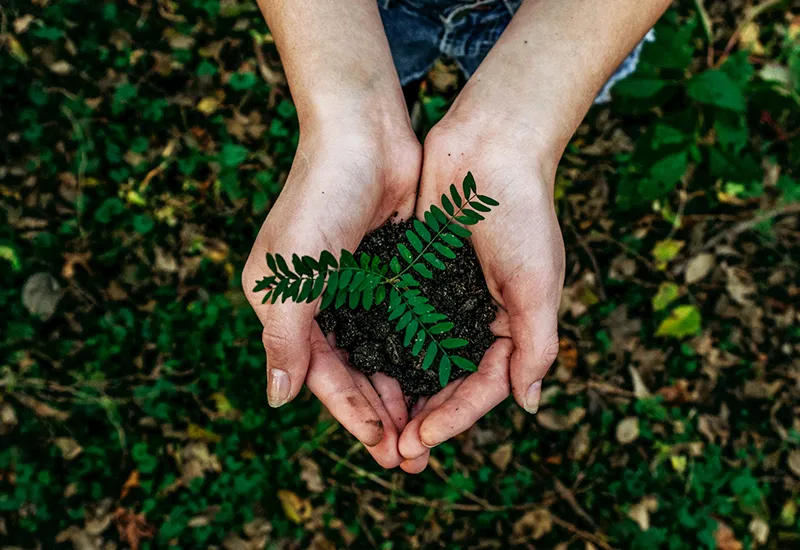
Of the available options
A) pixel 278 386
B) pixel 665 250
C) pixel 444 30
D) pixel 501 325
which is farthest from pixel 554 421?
pixel 444 30

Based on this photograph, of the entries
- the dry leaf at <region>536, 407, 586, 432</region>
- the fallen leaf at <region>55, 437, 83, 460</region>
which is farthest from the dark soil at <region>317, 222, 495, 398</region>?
the fallen leaf at <region>55, 437, 83, 460</region>

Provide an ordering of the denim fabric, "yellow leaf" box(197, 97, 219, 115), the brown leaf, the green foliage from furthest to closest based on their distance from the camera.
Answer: "yellow leaf" box(197, 97, 219, 115), the brown leaf, the denim fabric, the green foliage

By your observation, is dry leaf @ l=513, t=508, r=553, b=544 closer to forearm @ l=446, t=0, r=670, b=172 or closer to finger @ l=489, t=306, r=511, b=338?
finger @ l=489, t=306, r=511, b=338

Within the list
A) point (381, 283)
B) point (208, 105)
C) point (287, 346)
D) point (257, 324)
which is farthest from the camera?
point (208, 105)

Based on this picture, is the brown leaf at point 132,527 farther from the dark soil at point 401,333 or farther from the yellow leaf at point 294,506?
the dark soil at point 401,333

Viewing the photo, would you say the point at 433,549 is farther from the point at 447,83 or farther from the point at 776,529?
the point at 447,83

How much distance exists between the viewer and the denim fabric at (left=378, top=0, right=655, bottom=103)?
2957 millimetres

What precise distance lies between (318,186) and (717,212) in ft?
8.95

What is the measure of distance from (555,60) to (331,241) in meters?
1.15

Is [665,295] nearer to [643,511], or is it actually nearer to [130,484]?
[643,511]

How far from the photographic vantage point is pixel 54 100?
395 cm

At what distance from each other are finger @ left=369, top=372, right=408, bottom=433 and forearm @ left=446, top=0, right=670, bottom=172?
3.67 ft

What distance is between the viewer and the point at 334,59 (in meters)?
2.59

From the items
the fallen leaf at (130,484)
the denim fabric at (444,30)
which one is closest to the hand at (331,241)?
the denim fabric at (444,30)
